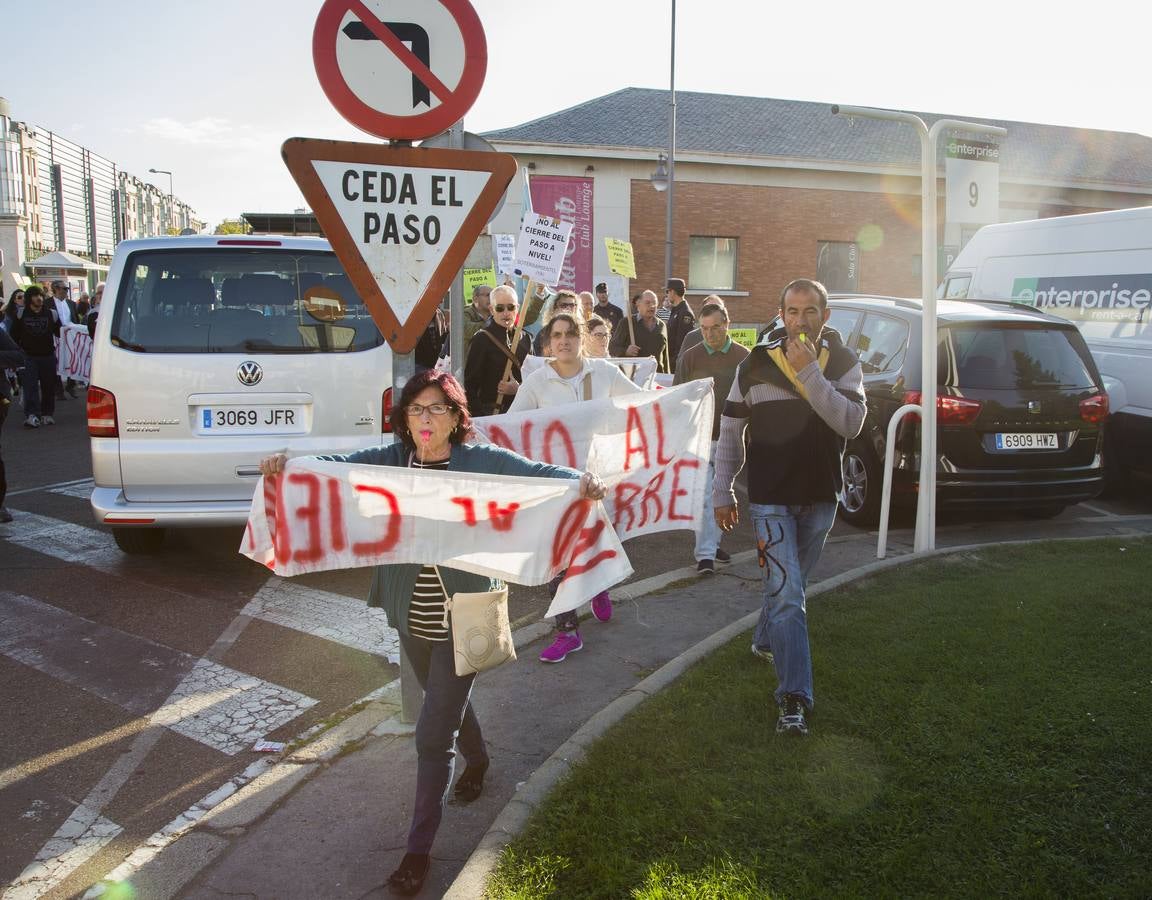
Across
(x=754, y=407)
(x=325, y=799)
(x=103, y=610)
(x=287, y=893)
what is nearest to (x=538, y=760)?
(x=325, y=799)

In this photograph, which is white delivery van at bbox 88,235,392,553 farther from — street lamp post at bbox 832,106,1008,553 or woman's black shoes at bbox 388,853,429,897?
street lamp post at bbox 832,106,1008,553

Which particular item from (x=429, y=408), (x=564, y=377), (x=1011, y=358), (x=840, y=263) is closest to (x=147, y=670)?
(x=564, y=377)

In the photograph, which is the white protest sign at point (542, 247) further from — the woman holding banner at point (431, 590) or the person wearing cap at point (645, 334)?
the woman holding banner at point (431, 590)

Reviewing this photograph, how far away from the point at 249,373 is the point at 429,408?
333 cm

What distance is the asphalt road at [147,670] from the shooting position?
3.67 metres

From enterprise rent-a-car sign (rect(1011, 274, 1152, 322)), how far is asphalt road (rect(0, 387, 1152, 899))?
2697 millimetres

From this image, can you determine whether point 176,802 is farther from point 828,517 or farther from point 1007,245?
point 1007,245

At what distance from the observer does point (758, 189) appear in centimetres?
2819

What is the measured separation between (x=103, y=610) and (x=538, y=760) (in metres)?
3.38

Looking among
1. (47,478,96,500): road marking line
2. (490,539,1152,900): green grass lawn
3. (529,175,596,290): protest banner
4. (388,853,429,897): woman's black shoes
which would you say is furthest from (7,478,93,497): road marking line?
(529,175,596,290): protest banner

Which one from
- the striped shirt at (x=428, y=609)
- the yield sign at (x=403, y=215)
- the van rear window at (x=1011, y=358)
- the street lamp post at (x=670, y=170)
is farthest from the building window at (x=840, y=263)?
the striped shirt at (x=428, y=609)

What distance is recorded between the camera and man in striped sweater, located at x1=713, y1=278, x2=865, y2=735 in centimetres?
404

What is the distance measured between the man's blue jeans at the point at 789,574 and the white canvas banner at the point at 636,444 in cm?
51

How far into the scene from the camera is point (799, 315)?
4129mm
